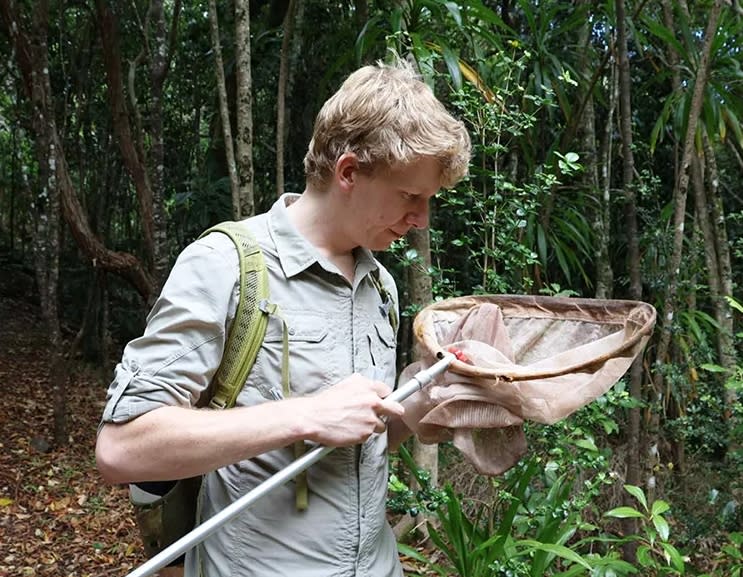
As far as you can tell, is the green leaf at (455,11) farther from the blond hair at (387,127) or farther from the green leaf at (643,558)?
the green leaf at (643,558)

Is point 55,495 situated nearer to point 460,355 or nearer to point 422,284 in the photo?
point 422,284

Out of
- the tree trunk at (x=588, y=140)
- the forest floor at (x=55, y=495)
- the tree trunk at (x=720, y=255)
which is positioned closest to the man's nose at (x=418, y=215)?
the tree trunk at (x=588, y=140)

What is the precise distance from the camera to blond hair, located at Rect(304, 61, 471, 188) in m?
1.12

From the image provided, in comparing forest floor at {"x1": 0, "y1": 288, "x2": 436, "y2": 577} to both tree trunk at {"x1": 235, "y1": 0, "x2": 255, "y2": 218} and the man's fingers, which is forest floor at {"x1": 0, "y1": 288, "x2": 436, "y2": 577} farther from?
the man's fingers

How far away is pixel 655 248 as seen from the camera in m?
3.51

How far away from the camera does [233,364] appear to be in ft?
3.55

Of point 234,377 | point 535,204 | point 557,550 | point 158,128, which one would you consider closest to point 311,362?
point 234,377

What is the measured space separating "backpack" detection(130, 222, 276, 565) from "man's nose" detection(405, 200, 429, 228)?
0.27m

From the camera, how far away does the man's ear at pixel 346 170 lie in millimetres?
1149

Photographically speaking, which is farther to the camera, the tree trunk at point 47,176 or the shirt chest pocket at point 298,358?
the tree trunk at point 47,176

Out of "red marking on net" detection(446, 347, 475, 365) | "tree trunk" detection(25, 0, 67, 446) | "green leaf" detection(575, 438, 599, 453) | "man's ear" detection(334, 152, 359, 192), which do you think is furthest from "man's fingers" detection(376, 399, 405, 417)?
"tree trunk" detection(25, 0, 67, 446)

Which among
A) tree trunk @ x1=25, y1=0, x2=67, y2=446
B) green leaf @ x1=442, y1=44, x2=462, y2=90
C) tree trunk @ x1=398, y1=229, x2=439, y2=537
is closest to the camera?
green leaf @ x1=442, y1=44, x2=462, y2=90

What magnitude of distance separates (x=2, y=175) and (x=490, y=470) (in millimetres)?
10228

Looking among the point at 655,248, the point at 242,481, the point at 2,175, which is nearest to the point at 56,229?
the point at 655,248
